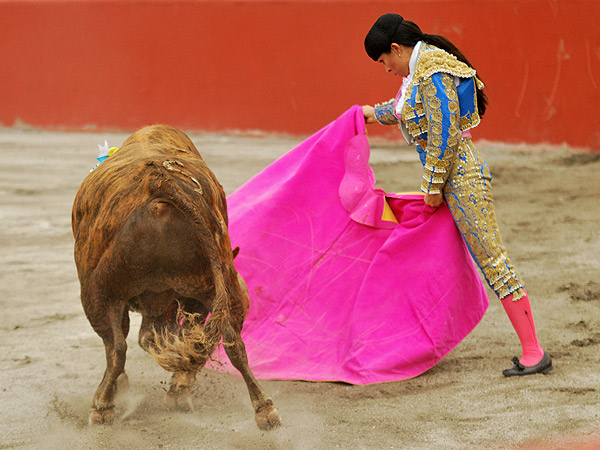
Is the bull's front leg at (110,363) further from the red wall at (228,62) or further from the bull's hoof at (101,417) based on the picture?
the red wall at (228,62)

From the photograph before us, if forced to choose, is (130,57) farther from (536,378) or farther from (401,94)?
(536,378)

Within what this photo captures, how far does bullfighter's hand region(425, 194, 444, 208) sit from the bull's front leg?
48.6 inches

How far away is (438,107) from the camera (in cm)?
279

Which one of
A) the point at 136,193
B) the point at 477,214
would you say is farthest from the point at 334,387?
the point at 136,193

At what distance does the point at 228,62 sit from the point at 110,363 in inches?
262

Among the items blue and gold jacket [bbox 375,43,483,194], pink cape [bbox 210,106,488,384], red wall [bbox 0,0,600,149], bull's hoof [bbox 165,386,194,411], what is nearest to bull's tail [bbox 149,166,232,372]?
→ bull's hoof [bbox 165,386,194,411]

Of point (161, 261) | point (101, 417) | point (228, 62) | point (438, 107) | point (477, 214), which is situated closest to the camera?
point (161, 261)

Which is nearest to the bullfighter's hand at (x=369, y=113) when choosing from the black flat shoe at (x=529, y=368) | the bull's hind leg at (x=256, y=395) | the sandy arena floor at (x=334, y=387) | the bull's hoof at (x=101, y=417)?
the sandy arena floor at (x=334, y=387)

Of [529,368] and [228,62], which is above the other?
[529,368]

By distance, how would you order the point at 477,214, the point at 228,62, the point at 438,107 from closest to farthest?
the point at 438,107 < the point at 477,214 < the point at 228,62

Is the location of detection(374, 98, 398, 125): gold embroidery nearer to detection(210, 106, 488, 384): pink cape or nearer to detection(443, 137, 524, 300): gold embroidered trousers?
detection(210, 106, 488, 384): pink cape

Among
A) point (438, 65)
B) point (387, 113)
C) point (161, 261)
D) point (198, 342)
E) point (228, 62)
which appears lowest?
point (228, 62)

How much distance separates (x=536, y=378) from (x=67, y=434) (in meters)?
1.74

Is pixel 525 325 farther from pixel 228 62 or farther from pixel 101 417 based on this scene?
pixel 228 62
